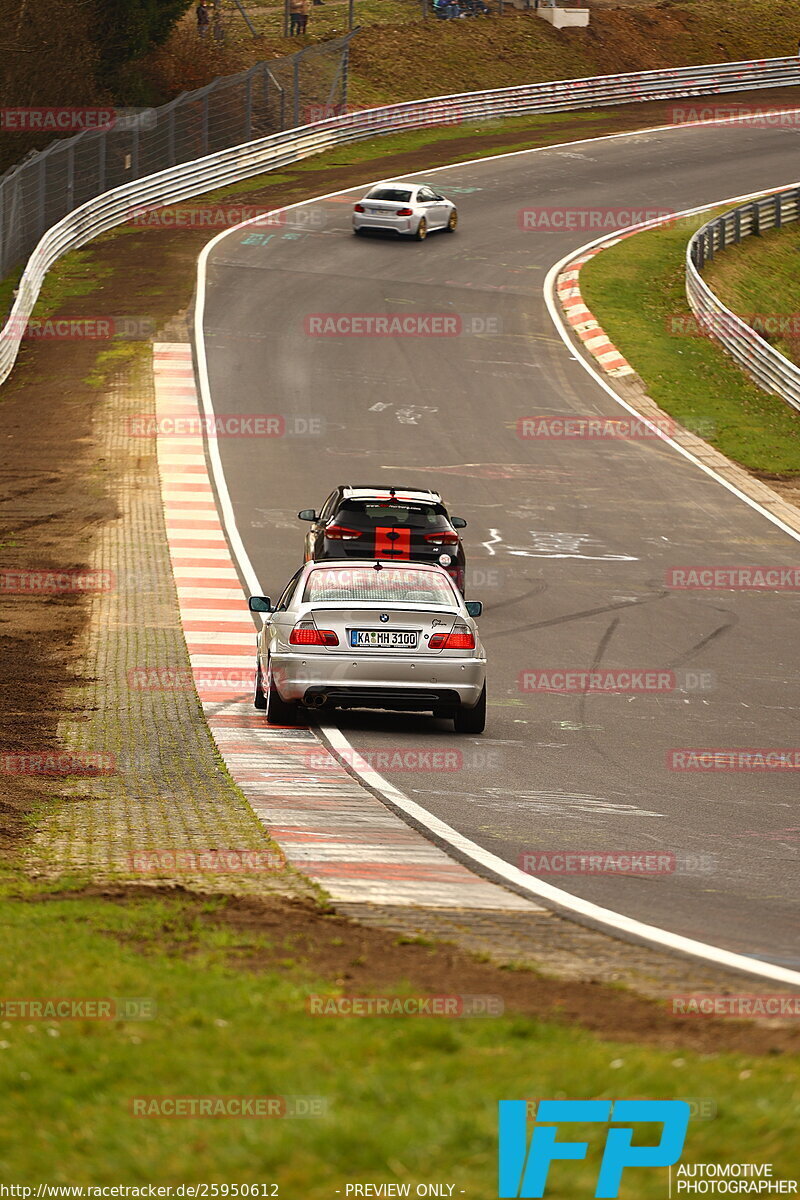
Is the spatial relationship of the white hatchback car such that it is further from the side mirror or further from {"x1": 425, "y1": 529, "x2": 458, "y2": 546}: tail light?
the side mirror

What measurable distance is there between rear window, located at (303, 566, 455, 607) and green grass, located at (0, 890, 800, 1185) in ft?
25.5

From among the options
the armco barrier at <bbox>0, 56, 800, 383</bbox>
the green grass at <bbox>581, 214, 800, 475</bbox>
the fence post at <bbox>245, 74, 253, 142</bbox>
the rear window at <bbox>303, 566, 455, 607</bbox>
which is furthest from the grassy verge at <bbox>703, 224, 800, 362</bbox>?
the rear window at <bbox>303, 566, 455, 607</bbox>

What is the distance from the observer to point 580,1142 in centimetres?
441

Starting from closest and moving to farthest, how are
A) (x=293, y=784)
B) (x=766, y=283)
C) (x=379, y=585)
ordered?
1. (x=293, y=784)
2. (x=379, y=585)
3. (x=766, y=283)

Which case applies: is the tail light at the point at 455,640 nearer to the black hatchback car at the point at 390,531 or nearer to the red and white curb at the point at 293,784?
the red and white curb at the point at 293,784

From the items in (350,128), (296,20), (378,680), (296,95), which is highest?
(296,20)

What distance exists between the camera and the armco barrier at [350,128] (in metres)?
41.4

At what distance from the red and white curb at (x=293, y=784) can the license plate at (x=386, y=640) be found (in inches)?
37.3

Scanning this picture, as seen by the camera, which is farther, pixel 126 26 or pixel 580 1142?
pixel 126 26

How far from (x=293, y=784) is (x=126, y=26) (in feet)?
156

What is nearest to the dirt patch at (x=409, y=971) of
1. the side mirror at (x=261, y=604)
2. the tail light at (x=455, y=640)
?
the tail light at (x=455, y=640)

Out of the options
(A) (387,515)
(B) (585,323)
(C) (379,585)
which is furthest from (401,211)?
(C) (379,585)

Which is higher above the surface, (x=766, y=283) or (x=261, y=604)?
(x=261, y=604)

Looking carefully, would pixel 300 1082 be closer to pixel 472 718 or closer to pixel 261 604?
pixel 472 718
